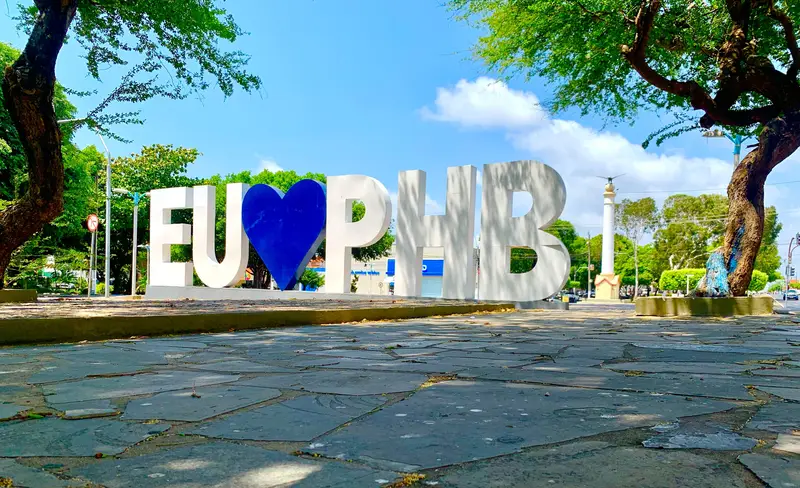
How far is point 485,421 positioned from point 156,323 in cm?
452

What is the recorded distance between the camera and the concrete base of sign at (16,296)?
386 inches

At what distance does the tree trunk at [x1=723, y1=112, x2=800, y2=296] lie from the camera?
1005cm

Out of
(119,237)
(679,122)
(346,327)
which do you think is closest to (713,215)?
(679,122)

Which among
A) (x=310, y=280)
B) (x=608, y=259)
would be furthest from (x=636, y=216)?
(x=310, y=280)

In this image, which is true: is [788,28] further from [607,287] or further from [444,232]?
[607,287]

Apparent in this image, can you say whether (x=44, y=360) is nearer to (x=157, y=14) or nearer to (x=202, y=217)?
(x=157, y=14)

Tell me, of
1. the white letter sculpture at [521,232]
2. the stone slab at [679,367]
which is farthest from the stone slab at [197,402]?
the white letter sculpture at [521,232]

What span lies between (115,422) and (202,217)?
18.7m

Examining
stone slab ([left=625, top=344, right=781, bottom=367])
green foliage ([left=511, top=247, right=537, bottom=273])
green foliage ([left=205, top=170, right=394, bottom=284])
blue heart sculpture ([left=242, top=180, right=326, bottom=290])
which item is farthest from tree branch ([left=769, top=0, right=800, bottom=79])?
green foliage ([left=511, top=247, right=537, bottom=273])

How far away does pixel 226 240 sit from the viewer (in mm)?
19625

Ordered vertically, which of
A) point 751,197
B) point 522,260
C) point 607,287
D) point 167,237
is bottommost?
point 607,287

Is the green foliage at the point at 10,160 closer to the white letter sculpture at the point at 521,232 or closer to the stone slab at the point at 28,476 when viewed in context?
the white letter sculpture at the point at 521,232

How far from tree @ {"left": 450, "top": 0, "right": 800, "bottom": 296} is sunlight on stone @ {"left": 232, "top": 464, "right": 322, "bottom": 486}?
8.70 m

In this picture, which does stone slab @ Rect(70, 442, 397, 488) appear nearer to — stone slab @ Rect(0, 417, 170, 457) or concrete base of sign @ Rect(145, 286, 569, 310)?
stone slab @ Rect(0, 417, 170, 457)
